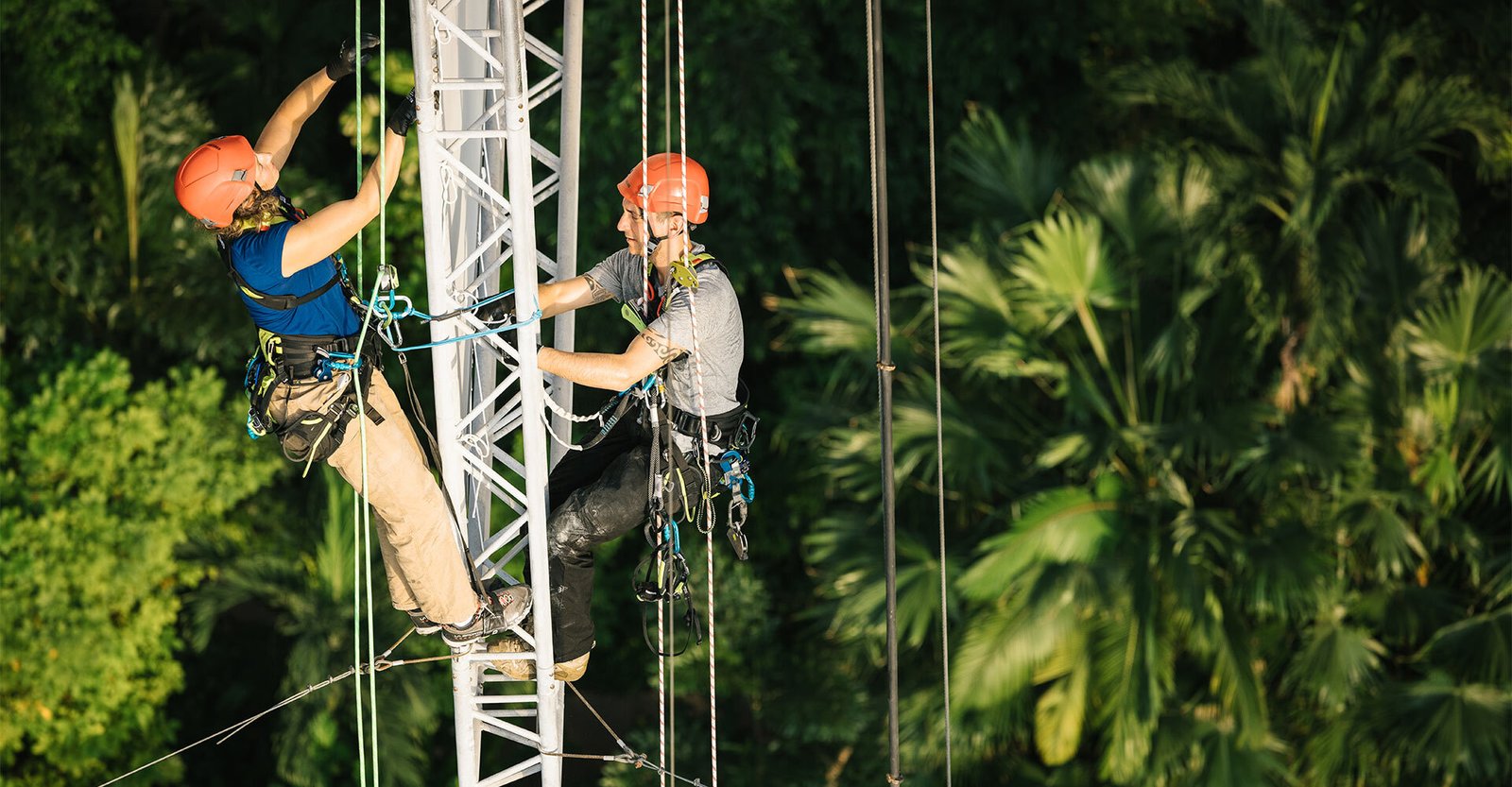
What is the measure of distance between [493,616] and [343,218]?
1985 mm

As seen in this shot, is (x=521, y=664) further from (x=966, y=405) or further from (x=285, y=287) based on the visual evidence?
(x=966, y=405)

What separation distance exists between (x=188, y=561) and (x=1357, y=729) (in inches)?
371

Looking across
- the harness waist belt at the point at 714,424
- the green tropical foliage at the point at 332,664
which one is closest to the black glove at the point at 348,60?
the harness waist belt at the point at 714,424

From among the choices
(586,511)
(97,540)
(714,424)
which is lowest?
(97,540)

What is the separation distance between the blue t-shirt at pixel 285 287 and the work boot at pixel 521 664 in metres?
1.63

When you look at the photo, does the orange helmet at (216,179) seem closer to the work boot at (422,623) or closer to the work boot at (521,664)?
the work boot at (422,623)

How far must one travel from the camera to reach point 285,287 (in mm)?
6207

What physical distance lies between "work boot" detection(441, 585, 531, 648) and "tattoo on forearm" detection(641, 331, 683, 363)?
1.30 m

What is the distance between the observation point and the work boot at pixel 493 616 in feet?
23.4

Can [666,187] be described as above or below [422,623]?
above

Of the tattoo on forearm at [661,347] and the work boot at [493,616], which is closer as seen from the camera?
the tattoo on forearm at [661,347]

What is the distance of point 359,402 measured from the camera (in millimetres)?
6406

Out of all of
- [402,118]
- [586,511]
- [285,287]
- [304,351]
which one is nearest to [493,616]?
[586,511]

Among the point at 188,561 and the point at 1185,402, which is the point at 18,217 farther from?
the point at 1185,402
